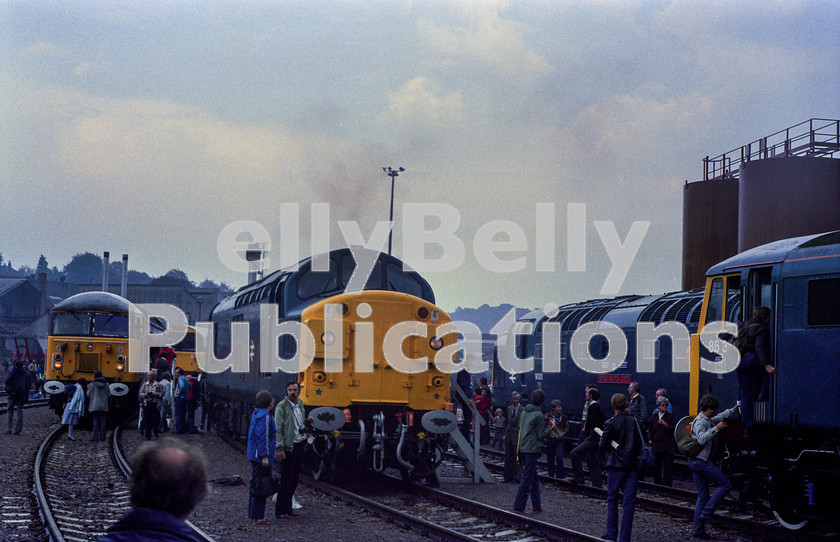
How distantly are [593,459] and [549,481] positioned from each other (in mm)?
1250

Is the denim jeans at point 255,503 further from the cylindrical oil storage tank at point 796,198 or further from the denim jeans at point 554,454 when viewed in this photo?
the cylindrical oil storage tank at point 796,198

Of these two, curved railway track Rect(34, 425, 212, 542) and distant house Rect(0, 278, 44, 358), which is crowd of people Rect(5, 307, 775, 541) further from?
distant house Rect(0, 278, 44, 358)

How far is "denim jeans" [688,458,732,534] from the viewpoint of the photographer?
35.3 feet

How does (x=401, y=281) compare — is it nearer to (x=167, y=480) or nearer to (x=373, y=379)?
(x=373, y=379)

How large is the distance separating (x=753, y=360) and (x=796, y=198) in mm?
17962

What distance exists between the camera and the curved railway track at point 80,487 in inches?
428

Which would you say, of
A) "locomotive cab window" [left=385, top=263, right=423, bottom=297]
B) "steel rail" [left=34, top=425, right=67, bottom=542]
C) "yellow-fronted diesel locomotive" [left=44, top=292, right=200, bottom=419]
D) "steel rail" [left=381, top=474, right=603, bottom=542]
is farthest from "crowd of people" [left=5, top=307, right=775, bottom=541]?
"yellow-fronted diesel locomotive" [left=44, top=292, right=200, bottom=419]

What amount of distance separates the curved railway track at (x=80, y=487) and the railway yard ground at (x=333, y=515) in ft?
0.77

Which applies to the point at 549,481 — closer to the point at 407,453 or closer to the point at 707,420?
the point at 407,453

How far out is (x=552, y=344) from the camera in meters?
24.6

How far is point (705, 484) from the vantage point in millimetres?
10930

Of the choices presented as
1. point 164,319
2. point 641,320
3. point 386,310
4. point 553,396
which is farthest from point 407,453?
point 164,319

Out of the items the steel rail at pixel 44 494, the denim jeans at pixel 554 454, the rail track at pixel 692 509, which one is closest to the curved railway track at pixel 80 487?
the steel rail at pixel 44 494

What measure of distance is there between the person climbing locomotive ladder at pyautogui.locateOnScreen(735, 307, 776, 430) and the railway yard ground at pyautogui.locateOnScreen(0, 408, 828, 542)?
5.71 ft
